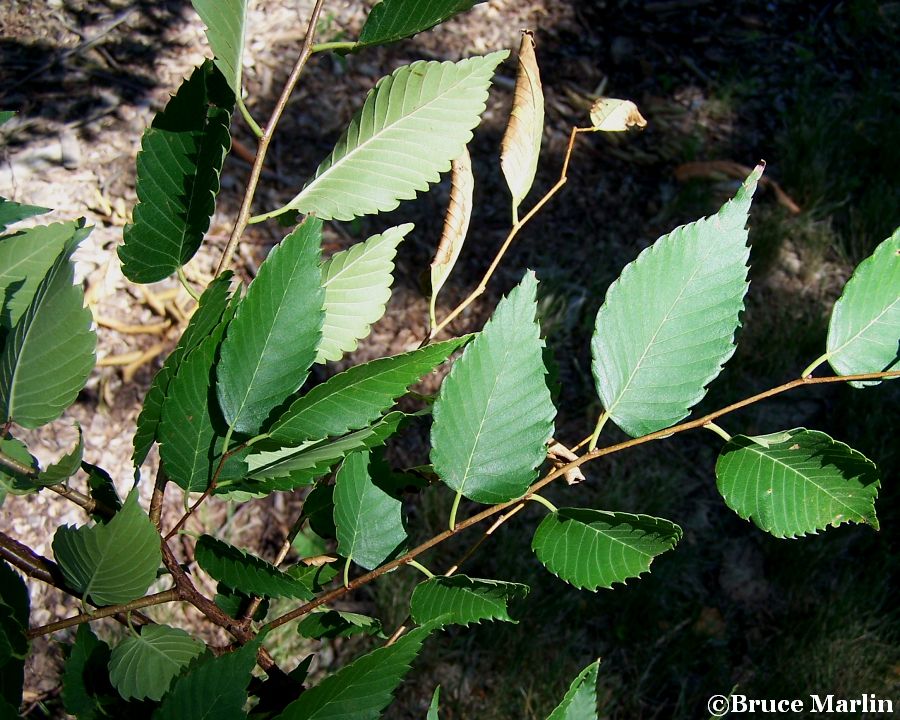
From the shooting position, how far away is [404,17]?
60 centimetres

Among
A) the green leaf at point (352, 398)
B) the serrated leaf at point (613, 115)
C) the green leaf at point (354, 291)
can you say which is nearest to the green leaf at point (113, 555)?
the green leaf at point (352, 398)

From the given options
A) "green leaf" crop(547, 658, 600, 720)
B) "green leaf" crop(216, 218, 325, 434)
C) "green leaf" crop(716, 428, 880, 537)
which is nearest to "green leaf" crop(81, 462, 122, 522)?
"green leaf" crop(216, 218, 325, 434)

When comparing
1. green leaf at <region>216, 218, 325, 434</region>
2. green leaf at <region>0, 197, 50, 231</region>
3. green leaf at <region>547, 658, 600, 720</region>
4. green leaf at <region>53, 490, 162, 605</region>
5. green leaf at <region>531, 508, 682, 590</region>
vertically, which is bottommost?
green leaf at <region>547, 658, 600, 720</region>

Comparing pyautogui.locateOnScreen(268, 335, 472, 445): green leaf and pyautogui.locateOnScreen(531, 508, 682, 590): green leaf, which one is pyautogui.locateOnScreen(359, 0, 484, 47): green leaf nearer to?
pyautogui.locateOnScreen(268, 335, 472, 445): green leaf

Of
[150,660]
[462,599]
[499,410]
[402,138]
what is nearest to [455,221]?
[402,138]

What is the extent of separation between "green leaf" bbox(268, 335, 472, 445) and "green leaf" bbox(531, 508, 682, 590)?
158 millimetres

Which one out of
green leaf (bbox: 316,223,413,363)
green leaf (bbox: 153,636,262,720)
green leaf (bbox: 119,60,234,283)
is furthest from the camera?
green leaf (bbox: 316,223,413,363)

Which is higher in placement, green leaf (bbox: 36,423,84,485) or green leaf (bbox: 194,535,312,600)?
green leaf (bbox: 36,423,84,485)

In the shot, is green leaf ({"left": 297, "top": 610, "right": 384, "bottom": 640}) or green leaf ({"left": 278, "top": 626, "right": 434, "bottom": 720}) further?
green leaf ({"left": 297, "top": 610, "right": 384, "bottom": 640})

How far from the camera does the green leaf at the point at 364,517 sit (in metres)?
0.64

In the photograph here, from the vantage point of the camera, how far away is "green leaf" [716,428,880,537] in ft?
1.99

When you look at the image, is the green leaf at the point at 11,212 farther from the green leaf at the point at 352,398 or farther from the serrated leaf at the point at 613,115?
the serrated leaf at the point at 613,115

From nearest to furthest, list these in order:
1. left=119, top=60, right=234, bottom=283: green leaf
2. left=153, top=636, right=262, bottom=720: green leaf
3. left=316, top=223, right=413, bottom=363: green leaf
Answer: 1. left=153, top=636, right=262, bottom=720: green leaf
2. left=119, top=60, right=234, bottom=283: green leaf
3. left=316, top=223, right=413, bottom=363: green leaf

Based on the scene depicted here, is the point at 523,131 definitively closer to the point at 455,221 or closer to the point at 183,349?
the point at 455,221
